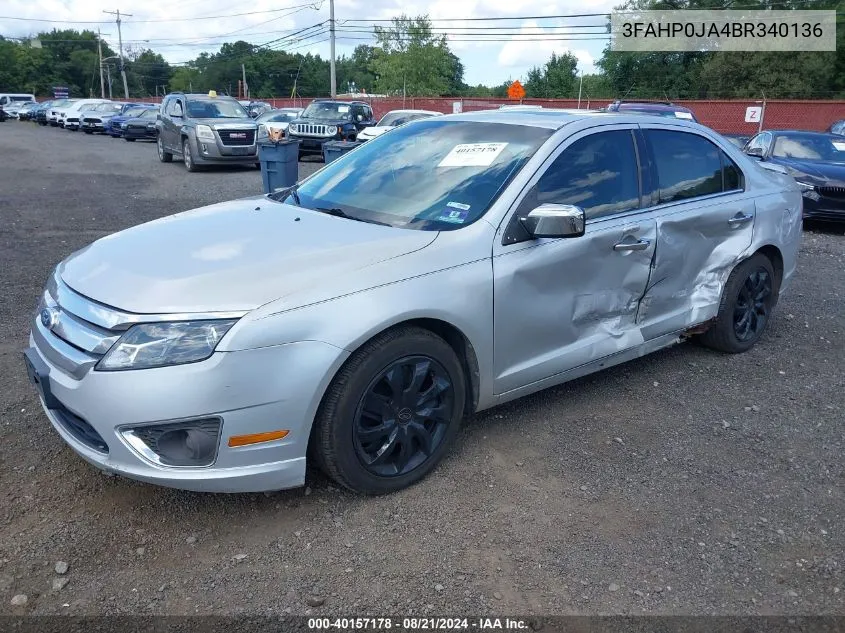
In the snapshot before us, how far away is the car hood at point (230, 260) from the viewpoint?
2.73m

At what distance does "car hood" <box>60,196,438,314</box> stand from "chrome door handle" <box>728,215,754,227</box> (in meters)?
2.41

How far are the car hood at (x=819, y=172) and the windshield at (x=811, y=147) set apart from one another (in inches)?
13.5

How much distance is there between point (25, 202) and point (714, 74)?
147ft

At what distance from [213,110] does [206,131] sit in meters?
1.39

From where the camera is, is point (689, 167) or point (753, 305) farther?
point (753, 305)

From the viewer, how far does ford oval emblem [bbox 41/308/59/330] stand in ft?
9.73

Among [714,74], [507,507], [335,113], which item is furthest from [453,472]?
[714,74]

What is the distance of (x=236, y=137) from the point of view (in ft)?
53.0

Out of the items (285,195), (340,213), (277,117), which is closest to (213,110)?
(277,117)

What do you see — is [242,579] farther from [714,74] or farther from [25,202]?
[714,74]

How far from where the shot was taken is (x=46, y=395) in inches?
113

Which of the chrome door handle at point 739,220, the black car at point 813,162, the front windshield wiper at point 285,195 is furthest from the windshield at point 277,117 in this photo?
the chrome door handle at point 739,220

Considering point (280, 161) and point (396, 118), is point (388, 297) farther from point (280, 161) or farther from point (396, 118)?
point (396, 118)

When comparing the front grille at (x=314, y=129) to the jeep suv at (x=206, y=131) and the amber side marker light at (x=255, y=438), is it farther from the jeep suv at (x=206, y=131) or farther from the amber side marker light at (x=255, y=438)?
the amber side marker light at (x=255, y=438)
